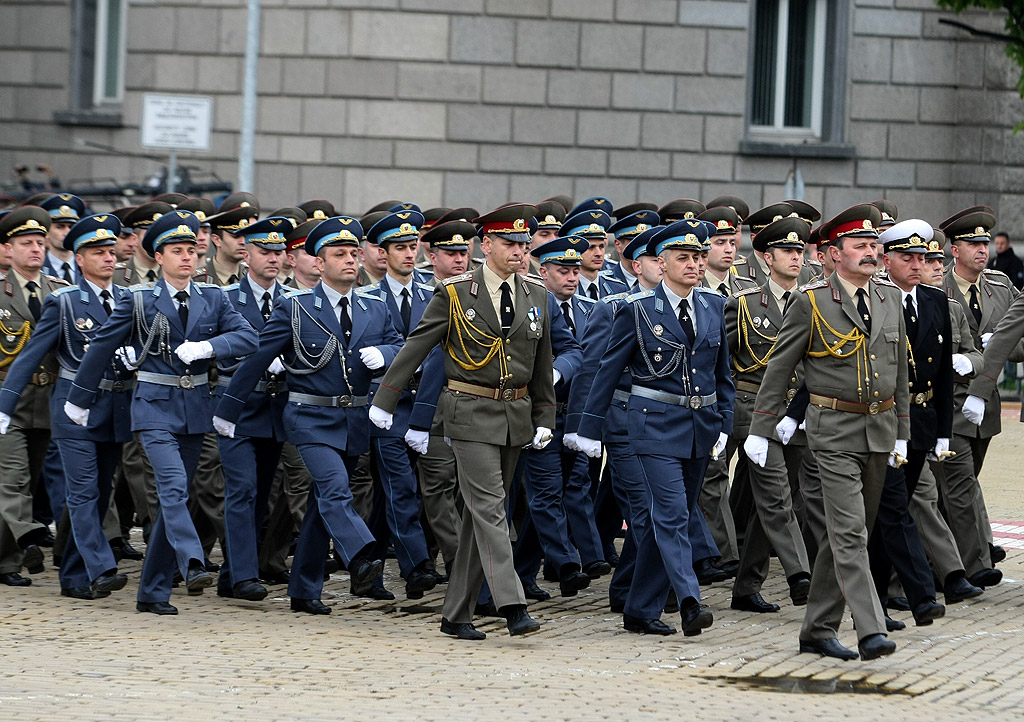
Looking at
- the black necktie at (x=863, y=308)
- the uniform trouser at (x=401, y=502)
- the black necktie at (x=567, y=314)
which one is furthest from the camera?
Answer: the black necktie at (x=567, y=314)

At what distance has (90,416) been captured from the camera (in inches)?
384

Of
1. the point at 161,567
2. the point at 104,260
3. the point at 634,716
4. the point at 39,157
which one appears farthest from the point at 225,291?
the point at 39,157

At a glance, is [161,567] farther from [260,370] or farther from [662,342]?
[662,342]

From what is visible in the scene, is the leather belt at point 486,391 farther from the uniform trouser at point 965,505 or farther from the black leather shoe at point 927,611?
the uniform trouser at point 965,505

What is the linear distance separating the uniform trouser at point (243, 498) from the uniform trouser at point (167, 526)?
0.39 metres

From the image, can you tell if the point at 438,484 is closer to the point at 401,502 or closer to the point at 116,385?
the point at 401,502

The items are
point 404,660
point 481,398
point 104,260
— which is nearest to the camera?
point 404,660

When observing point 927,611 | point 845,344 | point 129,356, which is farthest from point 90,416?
point 927,611

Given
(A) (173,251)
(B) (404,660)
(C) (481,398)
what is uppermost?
(A) (173,251)

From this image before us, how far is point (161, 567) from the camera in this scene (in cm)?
931

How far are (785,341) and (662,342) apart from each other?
68cm

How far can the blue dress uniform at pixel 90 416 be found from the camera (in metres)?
9.63

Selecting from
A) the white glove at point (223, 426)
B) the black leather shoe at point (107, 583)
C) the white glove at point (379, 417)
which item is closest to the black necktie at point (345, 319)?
the white glove at point (223, 426)

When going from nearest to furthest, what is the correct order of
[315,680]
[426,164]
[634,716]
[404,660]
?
[634,716]
[315,680]
[404,660]
[426,164]
